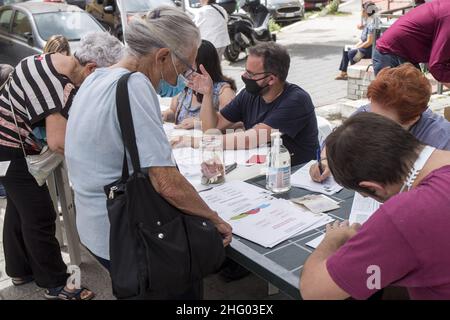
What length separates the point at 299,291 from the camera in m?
1.37

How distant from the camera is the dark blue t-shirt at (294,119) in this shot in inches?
103

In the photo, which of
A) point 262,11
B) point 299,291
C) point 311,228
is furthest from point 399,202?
point 262,11

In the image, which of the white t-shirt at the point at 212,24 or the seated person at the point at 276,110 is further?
the white t-shirt at the point at 212,24

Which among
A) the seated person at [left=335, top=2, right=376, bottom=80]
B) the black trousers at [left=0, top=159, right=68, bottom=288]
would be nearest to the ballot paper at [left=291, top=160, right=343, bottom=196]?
the black trousers at [left=0, top=159, right=68, bottom=288]

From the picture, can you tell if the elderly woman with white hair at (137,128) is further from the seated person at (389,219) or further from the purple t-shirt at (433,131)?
the purple t-shirt at (433,131)

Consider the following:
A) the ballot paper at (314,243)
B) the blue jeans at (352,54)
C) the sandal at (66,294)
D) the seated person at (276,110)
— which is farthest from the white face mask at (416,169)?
the blue jeans at (352,54)

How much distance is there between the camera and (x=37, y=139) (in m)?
2.37

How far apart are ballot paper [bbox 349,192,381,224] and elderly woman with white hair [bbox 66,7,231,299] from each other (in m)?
0.48

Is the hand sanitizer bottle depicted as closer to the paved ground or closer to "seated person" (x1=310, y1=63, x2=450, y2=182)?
"seated person" (x1=310, y1=63, x2=450, y2=182)

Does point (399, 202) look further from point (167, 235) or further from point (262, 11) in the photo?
point (262, 11)

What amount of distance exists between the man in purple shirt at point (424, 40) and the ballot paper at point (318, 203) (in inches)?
74.6

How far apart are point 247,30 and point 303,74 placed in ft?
6.82

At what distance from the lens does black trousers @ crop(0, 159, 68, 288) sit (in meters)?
2.43
